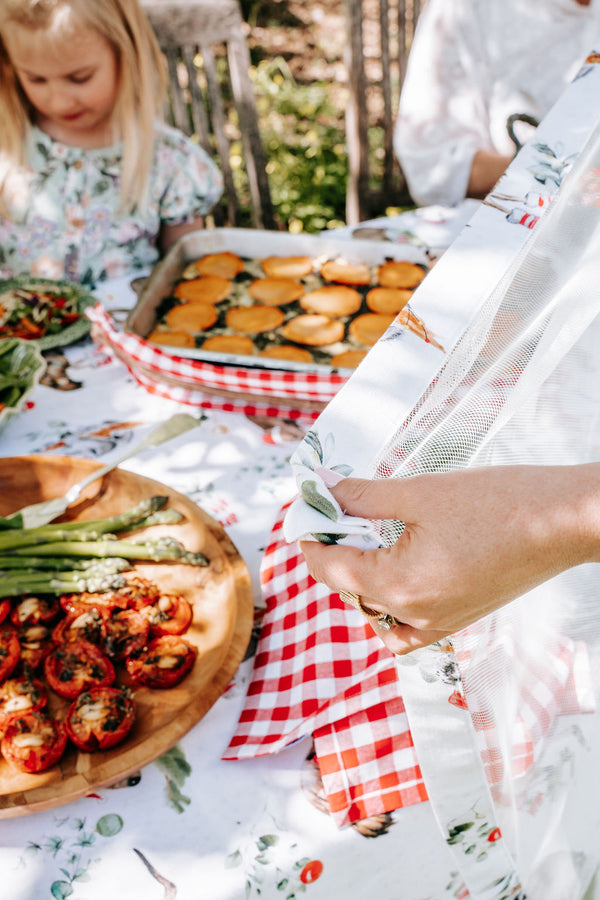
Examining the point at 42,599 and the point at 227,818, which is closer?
the point at 227,818

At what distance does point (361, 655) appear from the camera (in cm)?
107

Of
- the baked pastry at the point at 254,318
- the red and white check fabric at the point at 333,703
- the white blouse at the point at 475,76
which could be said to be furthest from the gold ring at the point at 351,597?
the white blouse at the point at 475,76

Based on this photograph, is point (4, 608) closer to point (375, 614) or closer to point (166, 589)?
point (166, 589)

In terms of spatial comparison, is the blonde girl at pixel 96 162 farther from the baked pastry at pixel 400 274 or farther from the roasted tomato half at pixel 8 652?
the roasted tomato half at pixel 8 652

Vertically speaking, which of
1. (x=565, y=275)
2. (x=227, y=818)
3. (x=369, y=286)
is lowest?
(x=227, y=818)

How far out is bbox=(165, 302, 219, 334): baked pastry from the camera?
203cm

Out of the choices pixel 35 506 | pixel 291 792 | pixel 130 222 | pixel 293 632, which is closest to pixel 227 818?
pixel 291 792

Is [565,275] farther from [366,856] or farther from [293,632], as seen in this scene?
[366,856]

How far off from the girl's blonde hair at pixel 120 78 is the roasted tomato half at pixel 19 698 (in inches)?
64.4

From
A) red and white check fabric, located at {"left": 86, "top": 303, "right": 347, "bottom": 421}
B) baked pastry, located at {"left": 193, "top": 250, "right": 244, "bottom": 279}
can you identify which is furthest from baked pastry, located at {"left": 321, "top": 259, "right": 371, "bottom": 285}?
red and white check fabric, located at {"left": 86, "top": 303, "right": 347, "bottom": 421}

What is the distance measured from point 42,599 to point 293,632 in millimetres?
426

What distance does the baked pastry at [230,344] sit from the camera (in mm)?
1946

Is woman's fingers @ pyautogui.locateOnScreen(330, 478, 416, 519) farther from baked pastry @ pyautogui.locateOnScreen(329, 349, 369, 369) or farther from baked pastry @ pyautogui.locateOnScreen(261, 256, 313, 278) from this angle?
baked pastry @ pyautogui.locateOnScreen(261, 256, 313, 278)

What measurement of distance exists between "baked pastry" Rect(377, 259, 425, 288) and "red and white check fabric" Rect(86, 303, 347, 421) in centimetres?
66
